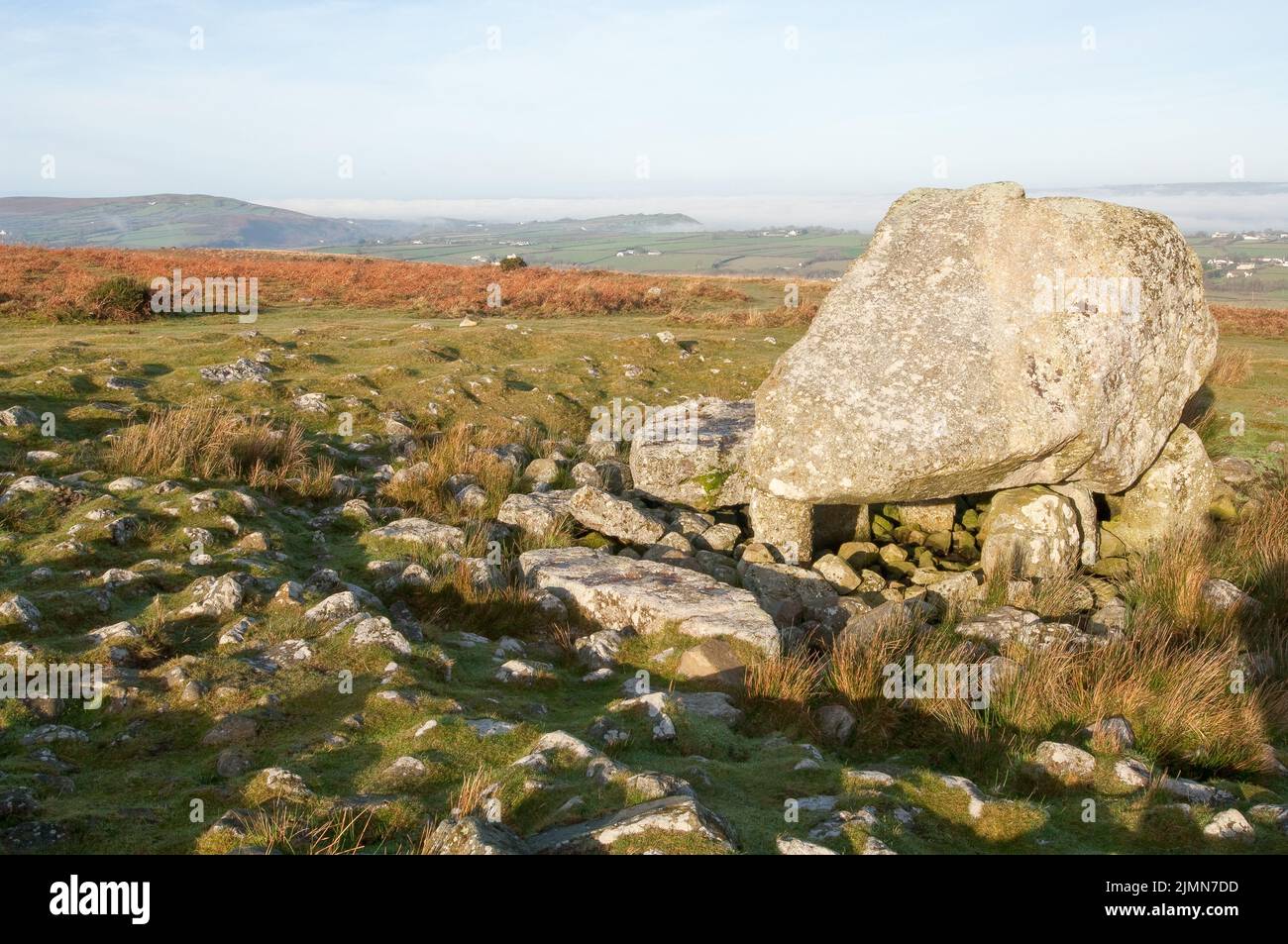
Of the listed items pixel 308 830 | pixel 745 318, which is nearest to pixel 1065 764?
pixel 308 830

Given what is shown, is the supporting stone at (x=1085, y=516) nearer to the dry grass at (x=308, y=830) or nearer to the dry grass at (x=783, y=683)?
the dry grass at (x=783, y=683)

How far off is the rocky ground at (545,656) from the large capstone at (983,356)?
1.48m

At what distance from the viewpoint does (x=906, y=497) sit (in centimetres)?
1075

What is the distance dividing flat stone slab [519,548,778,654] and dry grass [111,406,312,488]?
14.3ft

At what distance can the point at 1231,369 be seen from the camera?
19500 millimetres

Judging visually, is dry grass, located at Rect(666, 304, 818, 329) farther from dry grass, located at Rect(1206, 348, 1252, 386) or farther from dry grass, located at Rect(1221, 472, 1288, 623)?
dry grass, located at Rect(1221, 472, 1288, 623)

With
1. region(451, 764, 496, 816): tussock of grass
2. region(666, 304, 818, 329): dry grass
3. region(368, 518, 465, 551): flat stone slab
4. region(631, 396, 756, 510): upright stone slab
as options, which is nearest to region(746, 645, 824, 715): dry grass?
region(451, 764, 496, 816): tussock of grass

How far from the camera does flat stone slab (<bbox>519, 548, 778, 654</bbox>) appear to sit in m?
8.73

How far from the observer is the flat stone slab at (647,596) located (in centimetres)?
873

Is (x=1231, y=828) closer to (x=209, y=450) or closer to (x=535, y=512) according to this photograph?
(x=535, y=512)

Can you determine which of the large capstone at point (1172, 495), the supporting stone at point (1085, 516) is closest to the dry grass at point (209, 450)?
the supporting stone at point (1085, 516)

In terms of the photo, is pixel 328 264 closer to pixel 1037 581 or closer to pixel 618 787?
pixel 1037 581

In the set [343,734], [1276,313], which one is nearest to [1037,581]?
[343,734]

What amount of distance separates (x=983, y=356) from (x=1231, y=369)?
41.4 ft
